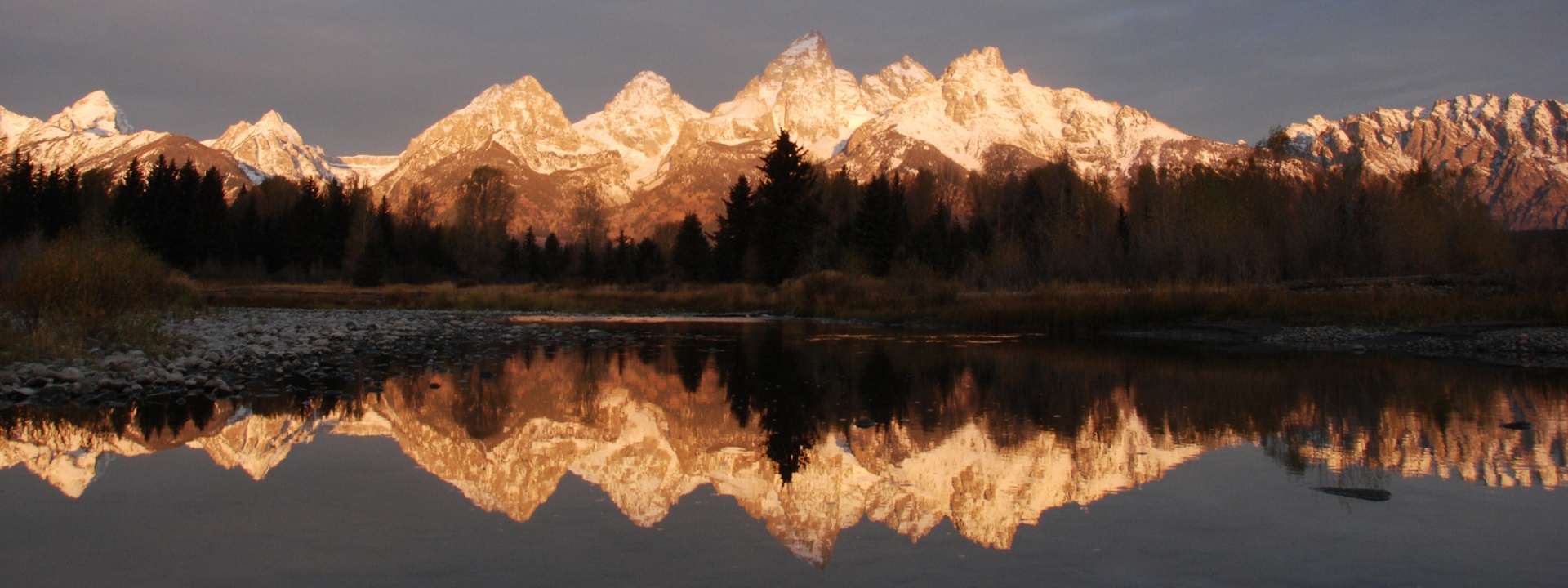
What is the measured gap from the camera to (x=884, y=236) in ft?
197

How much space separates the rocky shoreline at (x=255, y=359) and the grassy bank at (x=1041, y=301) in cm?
1527

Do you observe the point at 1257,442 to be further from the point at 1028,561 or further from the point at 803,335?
the point at 803,335

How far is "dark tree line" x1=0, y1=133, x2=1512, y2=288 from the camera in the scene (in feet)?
142

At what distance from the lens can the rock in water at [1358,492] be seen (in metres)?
7.45

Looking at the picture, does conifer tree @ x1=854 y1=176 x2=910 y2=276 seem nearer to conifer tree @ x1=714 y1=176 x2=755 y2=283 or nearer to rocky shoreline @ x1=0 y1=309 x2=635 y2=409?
conifer tree @ x1=714 y1=176 x2=755 y2=283

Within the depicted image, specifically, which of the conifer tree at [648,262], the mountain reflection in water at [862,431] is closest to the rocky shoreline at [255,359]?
the mountain reflection in water at [862,431]

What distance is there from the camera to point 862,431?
10992 mm

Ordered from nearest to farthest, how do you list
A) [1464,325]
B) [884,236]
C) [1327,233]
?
[1464,325]
[1327,233]
[884,236]

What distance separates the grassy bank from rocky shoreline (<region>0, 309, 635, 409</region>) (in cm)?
1527

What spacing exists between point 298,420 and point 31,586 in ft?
21.3

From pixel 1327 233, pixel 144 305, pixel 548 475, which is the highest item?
pixel 1327 233

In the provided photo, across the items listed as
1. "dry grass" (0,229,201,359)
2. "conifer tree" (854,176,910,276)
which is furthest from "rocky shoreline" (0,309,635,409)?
"conifer tree" (854,176,910,276)

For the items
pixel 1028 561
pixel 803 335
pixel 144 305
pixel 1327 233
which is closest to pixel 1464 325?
pixel 803 335

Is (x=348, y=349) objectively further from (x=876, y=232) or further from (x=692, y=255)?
(x=692, y=255)
